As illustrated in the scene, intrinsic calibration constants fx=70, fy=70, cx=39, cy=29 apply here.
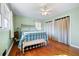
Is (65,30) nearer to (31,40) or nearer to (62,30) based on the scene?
(62,30)

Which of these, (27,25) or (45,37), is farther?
(27,25)

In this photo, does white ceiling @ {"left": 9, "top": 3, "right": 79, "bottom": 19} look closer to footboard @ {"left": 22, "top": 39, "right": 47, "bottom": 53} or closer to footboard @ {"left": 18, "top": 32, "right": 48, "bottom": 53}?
footboard @ {"left": 18, "top": 32, "right": 48, "bottom": 53}

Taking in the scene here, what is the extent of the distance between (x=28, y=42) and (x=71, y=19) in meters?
2.25

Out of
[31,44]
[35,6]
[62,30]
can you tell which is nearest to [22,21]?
[35,6]

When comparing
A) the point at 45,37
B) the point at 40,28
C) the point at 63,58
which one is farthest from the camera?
the point at 40,28

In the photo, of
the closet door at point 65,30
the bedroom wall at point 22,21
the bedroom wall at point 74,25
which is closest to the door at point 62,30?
the closet door at point 65,30

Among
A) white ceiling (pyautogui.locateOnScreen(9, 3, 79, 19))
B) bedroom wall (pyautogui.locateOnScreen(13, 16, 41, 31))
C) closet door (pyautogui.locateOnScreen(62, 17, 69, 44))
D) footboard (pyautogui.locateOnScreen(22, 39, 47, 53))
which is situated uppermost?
white ceiling (pyautogui.locateOnScreen(9, 3, 79, 19))

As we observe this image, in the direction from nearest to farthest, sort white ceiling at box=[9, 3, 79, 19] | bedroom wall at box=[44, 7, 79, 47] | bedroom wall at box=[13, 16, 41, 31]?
1. white ceiling at box=[9, 3, 79, 19]
2. bedroom wall at box=[44, 7, 79, 47]
3. bedroom wall at box=[13, 16, 41, 31]

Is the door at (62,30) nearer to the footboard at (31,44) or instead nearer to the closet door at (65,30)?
the closet door at (65,30)

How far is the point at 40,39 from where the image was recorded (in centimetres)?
317

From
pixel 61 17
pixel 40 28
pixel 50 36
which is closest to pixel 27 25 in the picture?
pixel 40 28

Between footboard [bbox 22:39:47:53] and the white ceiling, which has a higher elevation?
the white ceiling

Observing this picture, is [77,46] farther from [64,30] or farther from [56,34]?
[56,34]

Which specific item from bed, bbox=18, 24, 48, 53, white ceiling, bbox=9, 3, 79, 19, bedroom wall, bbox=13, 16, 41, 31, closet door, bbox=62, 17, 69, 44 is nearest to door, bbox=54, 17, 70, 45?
closet door, bbox=62, 17, 69, 44
